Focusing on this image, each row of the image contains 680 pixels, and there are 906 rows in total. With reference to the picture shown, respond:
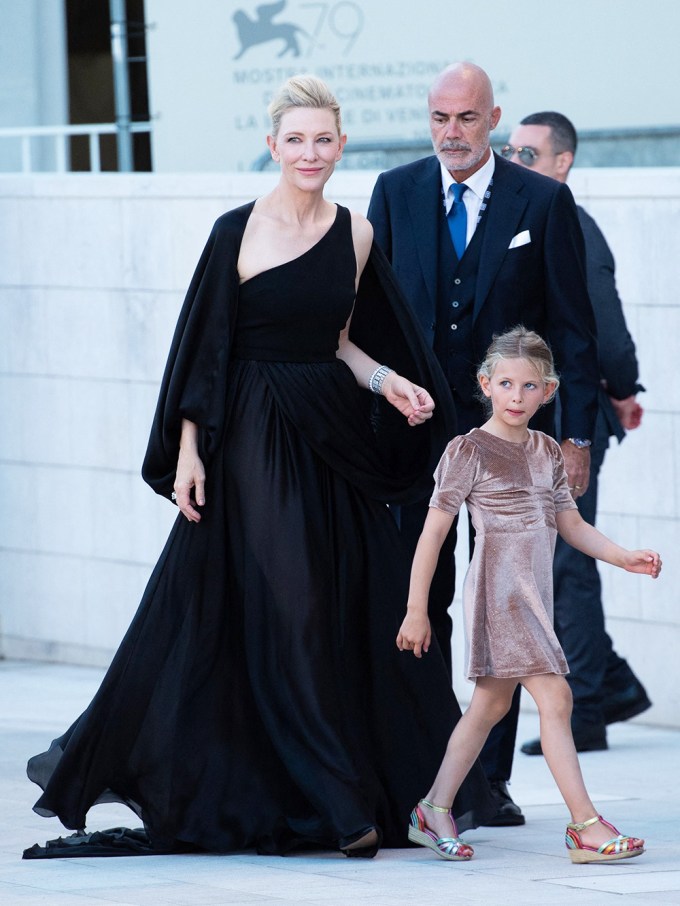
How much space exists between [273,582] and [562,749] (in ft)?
2.71

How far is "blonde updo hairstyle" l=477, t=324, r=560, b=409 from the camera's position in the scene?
16.2ft

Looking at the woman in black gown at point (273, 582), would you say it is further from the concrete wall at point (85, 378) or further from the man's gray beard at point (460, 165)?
the concrete wall at point (85, 378)

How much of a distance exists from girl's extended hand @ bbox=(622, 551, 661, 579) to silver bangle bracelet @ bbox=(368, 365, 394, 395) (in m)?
0.79

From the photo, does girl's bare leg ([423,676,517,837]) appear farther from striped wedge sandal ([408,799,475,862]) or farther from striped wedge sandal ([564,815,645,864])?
striped wedge sandal ([564,815,645,864])

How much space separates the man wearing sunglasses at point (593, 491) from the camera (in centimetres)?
689

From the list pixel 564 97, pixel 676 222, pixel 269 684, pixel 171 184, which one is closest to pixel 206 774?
pixel 269 684

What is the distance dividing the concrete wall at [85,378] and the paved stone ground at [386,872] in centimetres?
241

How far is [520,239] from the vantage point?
5.58 m

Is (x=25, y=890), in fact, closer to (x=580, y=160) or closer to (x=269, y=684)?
(x=269, y=684)

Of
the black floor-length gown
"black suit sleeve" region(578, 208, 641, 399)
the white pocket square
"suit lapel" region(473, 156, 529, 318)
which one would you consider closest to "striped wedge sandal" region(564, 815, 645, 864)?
the black floor-length gown

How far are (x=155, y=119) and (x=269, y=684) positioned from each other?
245 inches

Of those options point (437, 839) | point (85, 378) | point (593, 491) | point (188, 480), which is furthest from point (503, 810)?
point (85, 378)

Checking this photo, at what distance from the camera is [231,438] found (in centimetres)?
520

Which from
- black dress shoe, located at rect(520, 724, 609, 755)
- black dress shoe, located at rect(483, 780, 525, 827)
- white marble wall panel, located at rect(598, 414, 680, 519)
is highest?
white marble wall panel, located at rect(598, 414, 680, 519)
